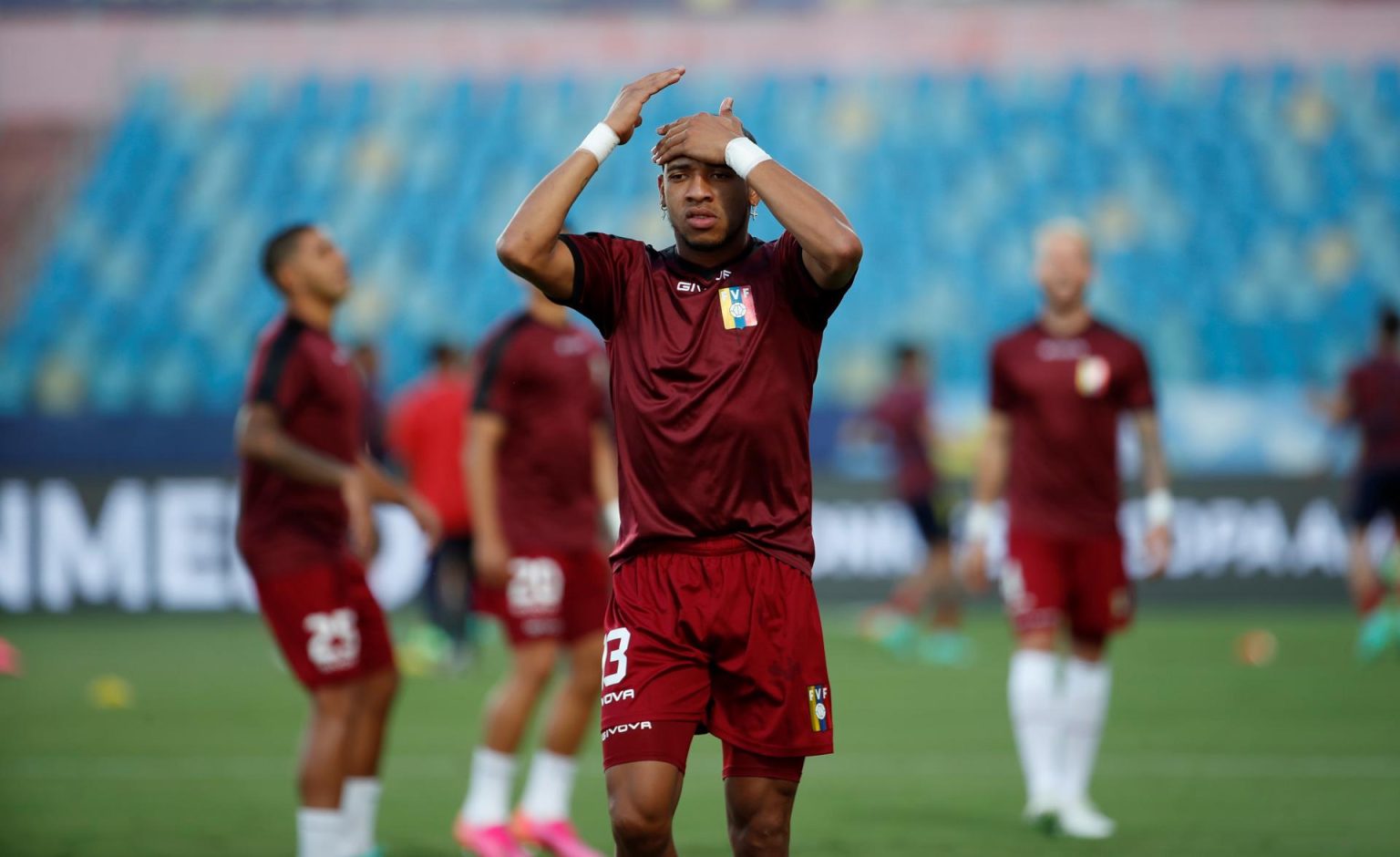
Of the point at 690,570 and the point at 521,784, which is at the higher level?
the point at 690,570

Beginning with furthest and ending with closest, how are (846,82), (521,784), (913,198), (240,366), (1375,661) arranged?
(846,82), (913,198), (240,366), (1375,661), (521,784)

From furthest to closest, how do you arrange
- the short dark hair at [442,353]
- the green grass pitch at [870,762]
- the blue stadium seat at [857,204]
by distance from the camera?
the blue stadium seat at [857,204] < the short dark hair at [442,353] < the green grass pitch at [870,762]

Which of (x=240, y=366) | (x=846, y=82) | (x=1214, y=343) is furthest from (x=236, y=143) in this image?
(x=1214, y=343)

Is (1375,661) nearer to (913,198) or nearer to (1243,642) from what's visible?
(1243,642)

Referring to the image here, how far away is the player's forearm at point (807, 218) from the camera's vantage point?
4.50 meters

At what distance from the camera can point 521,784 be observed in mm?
9250

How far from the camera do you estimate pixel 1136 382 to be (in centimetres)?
825

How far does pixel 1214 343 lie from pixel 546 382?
1664 centimetres

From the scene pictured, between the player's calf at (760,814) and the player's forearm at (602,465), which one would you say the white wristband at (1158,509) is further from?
the player's calf at (760,814)

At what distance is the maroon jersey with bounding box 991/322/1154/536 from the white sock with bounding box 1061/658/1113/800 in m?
0.65

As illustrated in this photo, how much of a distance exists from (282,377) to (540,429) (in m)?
1.64

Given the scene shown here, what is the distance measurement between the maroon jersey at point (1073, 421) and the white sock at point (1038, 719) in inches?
24.3

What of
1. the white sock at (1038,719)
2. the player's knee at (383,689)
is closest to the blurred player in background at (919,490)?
the white sock at (1038,719)

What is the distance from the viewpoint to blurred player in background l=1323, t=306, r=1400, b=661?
50.0 feet
